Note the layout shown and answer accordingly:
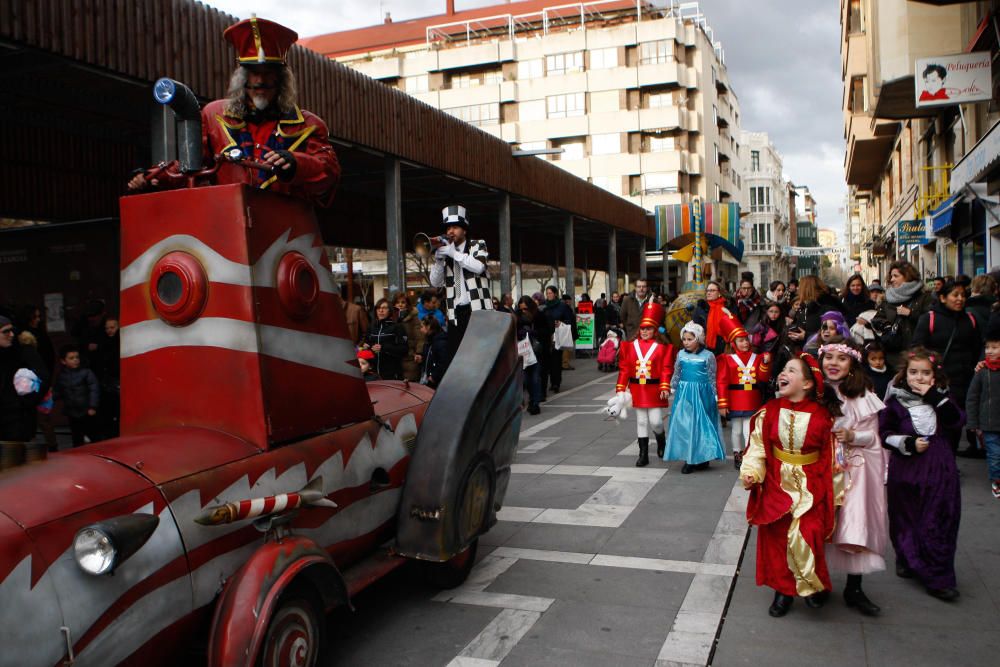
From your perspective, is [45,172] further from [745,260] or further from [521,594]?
[745,260]

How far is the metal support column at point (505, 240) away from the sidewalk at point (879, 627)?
1408cm

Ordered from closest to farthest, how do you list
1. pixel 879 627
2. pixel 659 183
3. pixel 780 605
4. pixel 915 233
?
1. pixel 879 627
2. pixel 780 605
3. pixel 915 233
4. pixel 659 183

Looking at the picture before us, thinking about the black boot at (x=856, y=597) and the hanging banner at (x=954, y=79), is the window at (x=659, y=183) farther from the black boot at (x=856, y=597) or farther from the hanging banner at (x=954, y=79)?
the black boot at (x=856, y=597)

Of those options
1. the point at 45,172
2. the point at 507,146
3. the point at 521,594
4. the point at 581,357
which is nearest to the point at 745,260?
the point at 581,357

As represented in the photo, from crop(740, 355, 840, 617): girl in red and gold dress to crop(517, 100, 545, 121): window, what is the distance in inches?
2015

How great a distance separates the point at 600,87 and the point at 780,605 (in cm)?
5106

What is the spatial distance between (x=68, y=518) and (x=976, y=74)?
1634cm

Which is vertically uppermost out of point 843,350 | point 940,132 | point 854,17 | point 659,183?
point 854,17

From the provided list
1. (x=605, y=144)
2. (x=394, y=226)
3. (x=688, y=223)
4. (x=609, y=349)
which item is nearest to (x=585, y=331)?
(x=609, y=349)

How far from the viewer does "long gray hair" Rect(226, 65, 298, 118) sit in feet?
13.1

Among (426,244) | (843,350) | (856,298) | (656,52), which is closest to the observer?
(843,350)

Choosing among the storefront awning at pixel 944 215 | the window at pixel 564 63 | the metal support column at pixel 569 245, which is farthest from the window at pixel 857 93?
the window at pixel 564 63

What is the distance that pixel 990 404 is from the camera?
6820 mm

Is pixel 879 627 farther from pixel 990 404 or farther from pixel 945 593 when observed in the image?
pixel 990 404
